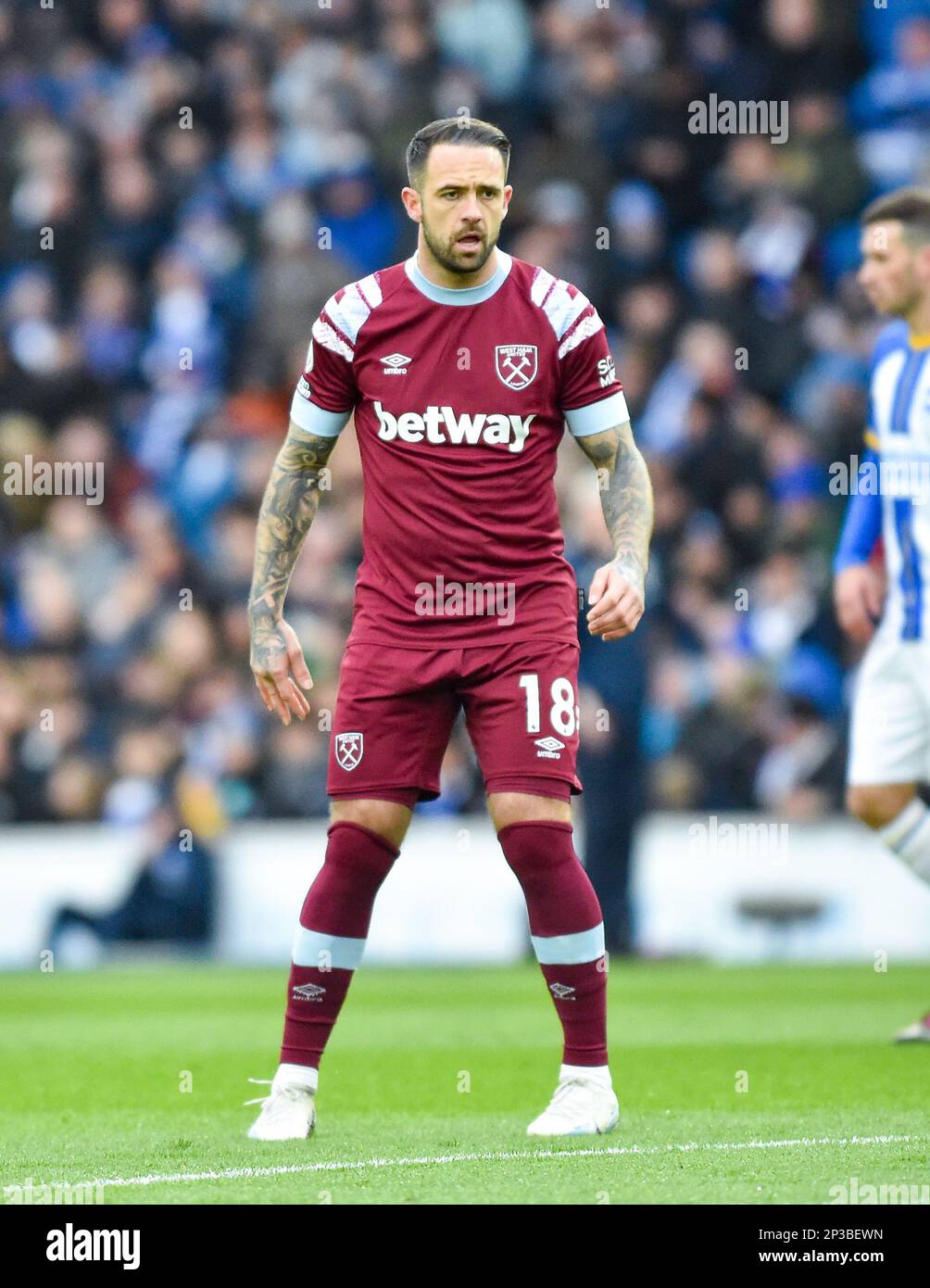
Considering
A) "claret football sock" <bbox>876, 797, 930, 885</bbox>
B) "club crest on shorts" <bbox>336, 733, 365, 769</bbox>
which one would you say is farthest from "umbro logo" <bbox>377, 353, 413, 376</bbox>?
"claret football sock" <bbox>876, 797, 930, 885</bbox>

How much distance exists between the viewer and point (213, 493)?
48.5ft

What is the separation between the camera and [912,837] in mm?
7906

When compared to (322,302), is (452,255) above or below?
below

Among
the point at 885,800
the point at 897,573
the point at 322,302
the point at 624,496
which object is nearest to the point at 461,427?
the point at 624,496

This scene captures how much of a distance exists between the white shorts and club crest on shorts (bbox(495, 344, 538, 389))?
2.70 m

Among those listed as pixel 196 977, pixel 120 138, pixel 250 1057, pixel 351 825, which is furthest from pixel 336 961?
pixel 120 138

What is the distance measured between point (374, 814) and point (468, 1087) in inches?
60.1

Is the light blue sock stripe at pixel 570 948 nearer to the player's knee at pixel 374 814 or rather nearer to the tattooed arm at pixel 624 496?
the player's knee at pixel 374 814

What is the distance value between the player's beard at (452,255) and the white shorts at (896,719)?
113 inches

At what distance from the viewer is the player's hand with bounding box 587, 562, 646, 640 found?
5465 millimetres

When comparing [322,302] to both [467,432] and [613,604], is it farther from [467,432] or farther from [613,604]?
[613,604]

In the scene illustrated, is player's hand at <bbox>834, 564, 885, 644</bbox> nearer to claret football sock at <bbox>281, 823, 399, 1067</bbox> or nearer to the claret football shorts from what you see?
the claret football shorts

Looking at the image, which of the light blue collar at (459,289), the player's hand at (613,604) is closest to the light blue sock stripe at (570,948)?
the player's hand at (613,604)

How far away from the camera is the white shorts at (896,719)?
7984 millimetres
